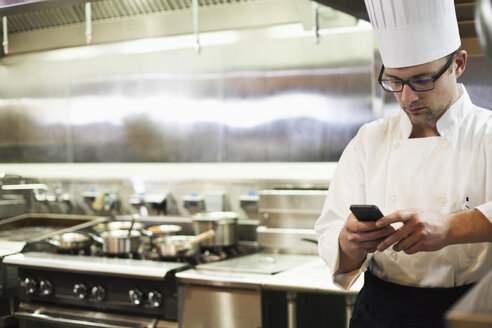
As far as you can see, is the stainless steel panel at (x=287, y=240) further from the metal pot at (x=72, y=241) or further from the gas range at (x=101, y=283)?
the metal pot at (x=72, y=241)

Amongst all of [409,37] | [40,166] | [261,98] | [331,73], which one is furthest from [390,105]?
[40,166]

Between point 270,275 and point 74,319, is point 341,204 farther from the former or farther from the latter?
point 74,319

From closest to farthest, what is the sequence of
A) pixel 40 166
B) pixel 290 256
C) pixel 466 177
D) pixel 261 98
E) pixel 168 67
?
pixel 466 177 < pixel 290 256 < pixel 261 98 < pixel 168 67 < pixel 40 166

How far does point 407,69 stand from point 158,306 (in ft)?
6.65

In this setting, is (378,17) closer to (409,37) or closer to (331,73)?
(409,37)

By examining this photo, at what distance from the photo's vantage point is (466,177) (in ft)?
6.16

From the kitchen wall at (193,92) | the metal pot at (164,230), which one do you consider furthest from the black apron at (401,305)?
the metal pot at (164,230)

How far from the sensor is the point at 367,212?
1645 mm

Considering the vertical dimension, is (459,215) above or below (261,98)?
below

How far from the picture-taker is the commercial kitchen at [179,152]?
10.7ft

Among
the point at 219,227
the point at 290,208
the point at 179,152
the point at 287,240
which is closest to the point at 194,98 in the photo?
the point at 179,152

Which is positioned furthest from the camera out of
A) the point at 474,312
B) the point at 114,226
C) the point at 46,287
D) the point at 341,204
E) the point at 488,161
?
the point at 114,226

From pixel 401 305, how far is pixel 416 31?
850 millimetres

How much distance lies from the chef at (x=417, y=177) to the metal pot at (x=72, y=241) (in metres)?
2.35
